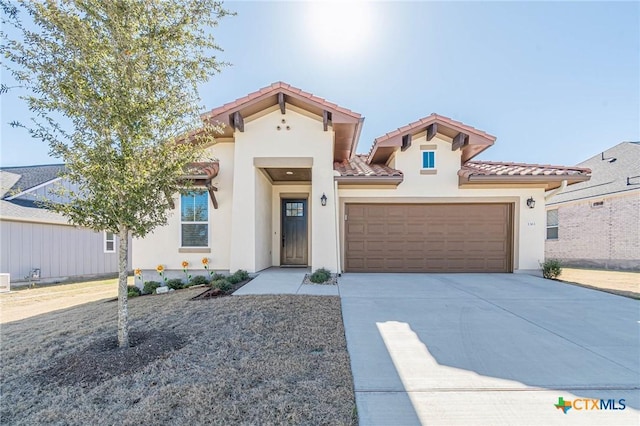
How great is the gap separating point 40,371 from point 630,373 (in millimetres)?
6993

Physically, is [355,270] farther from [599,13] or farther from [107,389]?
[599,13]

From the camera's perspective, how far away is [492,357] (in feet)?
11.9

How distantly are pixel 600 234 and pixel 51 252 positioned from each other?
89.8 feet

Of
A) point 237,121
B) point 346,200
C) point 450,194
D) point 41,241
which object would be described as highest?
point 237,121

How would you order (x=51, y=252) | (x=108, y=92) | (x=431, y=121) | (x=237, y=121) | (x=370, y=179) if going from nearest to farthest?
1. (x=108, y=92)
2. (x=237, y=121)
3. (x=370, y=179)
4. (x=431, y=121)
5. (x=51, y=252)

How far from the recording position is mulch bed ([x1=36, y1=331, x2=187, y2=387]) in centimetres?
329

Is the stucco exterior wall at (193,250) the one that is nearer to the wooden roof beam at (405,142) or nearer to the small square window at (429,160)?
the wooden roof beam at (405,142)

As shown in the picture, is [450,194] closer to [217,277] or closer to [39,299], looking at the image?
[217,277]

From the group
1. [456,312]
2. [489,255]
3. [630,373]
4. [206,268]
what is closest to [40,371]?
[206,268]

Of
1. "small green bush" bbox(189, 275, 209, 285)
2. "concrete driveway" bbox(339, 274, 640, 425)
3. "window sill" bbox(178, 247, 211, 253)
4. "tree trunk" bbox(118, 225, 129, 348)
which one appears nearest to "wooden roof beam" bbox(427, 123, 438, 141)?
"concrete driveway" bbox(339, 274, 640, 425)

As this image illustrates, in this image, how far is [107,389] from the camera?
301cm

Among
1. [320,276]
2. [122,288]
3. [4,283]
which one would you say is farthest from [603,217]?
[4,283]

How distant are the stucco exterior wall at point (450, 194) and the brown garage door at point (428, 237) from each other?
245 millimetres

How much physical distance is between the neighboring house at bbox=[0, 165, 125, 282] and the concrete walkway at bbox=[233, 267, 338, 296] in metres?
8.61
